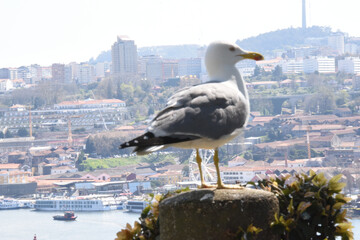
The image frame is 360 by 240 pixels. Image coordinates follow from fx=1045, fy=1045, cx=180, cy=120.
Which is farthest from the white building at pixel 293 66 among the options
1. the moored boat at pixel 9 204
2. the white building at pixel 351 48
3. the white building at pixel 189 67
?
the moored boat at pixel 9 204

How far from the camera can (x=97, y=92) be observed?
50812mm

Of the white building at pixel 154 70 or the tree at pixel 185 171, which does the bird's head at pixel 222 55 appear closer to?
the tree at pixel 185 171

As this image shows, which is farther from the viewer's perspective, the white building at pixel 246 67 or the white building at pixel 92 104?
the white building at pixel 246 67

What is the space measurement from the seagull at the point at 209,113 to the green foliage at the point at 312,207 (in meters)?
0.08

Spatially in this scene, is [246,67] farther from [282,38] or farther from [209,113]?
[209,113]

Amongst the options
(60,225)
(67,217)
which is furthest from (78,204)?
(60,225)

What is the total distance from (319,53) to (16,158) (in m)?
29.2

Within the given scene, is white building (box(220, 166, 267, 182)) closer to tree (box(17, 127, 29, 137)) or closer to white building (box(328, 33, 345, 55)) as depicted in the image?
tree (box(17, 127, 29, 137))

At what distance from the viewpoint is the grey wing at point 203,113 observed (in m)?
1.17

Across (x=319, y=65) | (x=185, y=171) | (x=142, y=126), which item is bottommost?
(x=185, y=171)

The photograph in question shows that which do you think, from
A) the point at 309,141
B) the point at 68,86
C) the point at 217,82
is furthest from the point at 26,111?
the point at 217,82

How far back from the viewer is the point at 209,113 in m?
1.21

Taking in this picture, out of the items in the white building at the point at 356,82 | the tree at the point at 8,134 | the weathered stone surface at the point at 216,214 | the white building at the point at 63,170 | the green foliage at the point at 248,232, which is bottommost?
the white building at the point at 63,170

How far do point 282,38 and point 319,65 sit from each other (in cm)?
2526
